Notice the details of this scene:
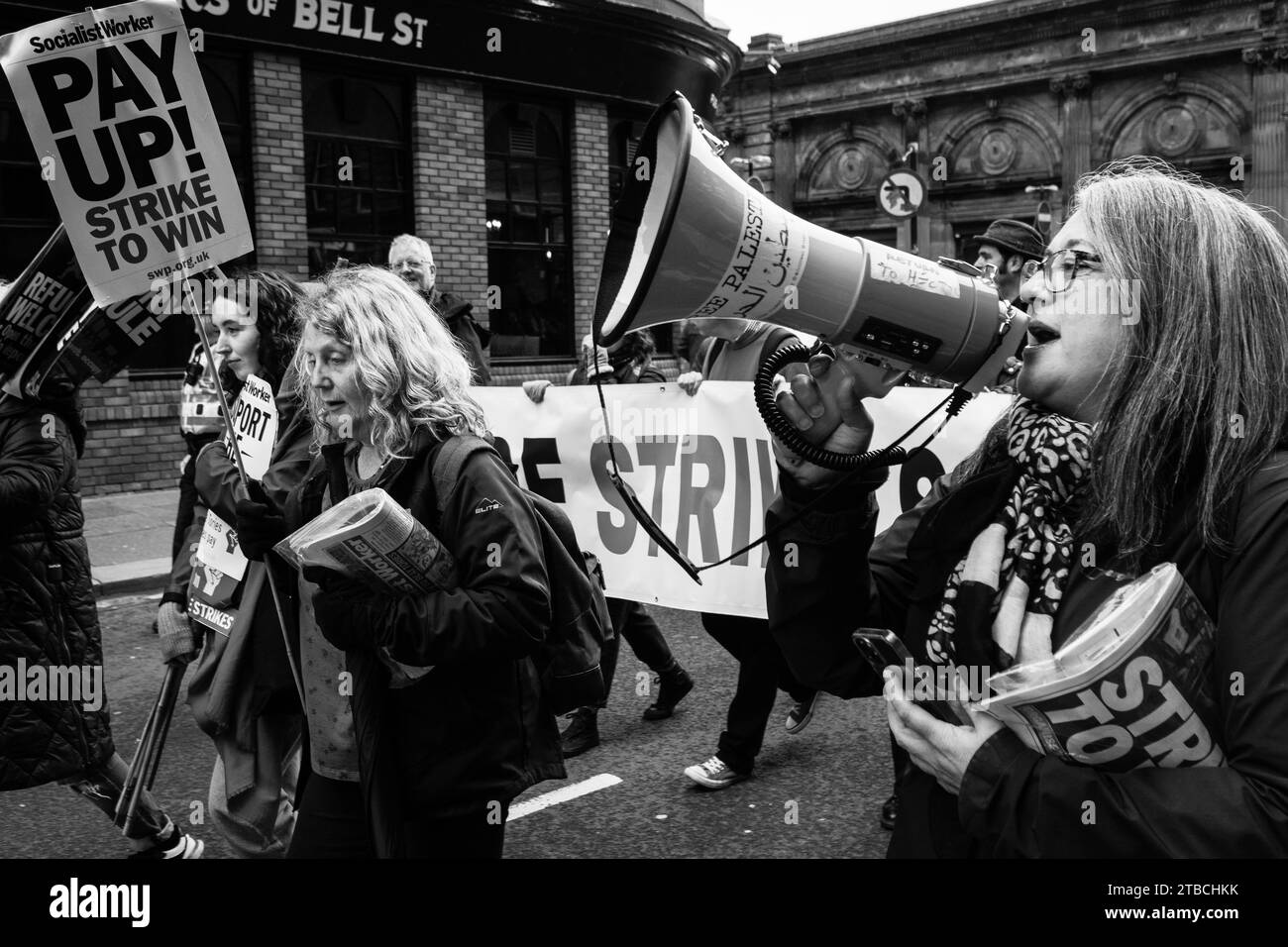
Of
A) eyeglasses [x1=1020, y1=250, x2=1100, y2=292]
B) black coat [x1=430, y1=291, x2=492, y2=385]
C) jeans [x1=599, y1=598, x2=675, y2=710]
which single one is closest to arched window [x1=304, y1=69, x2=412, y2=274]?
black coat [x1=430, y1=291, x2=492, y2=385]

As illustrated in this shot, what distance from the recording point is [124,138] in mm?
3000

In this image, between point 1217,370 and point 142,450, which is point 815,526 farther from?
point 142,450

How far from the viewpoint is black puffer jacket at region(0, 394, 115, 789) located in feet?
11.5

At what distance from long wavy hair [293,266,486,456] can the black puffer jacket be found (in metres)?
1.36

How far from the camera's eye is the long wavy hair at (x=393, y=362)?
8.40 feet

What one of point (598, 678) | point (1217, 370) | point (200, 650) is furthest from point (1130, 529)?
point (200, 650)

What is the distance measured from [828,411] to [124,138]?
85.9 inches

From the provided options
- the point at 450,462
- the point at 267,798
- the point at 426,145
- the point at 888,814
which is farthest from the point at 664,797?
the point at 426,145

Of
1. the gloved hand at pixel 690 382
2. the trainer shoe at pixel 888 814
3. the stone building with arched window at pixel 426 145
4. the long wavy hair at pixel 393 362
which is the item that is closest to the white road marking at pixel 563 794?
Result: the trainer shoe at pixel 888 814

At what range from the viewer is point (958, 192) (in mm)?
29453

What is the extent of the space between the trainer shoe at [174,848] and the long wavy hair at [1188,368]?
3.34m

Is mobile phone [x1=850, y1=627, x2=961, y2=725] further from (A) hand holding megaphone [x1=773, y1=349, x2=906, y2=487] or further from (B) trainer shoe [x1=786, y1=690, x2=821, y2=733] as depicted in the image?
(B) trainer shoe [x1=786, y1=690, x2=821, y2=733]
